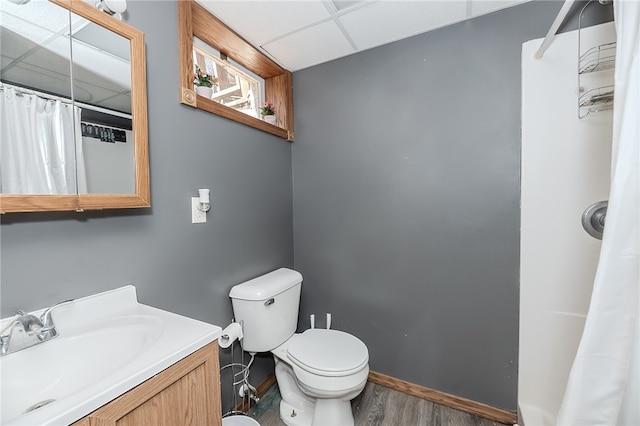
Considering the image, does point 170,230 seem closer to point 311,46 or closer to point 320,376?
point 320,376

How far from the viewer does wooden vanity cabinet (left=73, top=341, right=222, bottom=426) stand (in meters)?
0.61

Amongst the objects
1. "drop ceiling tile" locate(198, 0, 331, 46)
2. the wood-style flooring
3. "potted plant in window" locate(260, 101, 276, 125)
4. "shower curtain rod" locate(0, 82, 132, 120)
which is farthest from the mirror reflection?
Answer: the wood-style flooring

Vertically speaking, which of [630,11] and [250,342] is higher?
[630,11]

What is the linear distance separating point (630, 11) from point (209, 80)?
160cm

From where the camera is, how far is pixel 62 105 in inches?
34.1

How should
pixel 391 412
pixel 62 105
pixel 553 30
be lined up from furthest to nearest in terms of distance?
pixel 391 412 < pixel 553 30 < pixel 62 105

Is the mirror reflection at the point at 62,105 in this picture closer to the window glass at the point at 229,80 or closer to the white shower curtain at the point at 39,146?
the white shower curtain at the point at 39,146

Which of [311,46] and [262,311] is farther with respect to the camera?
[311,46]

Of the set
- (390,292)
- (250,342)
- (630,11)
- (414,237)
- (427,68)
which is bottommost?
(250,342)

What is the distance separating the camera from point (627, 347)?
0.75m

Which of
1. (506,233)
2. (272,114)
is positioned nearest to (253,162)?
(272,114)

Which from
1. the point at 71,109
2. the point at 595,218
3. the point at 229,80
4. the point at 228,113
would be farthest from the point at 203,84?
the point at 595,218

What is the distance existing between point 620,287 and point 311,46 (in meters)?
1.81

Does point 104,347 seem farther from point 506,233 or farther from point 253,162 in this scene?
point 506,233
